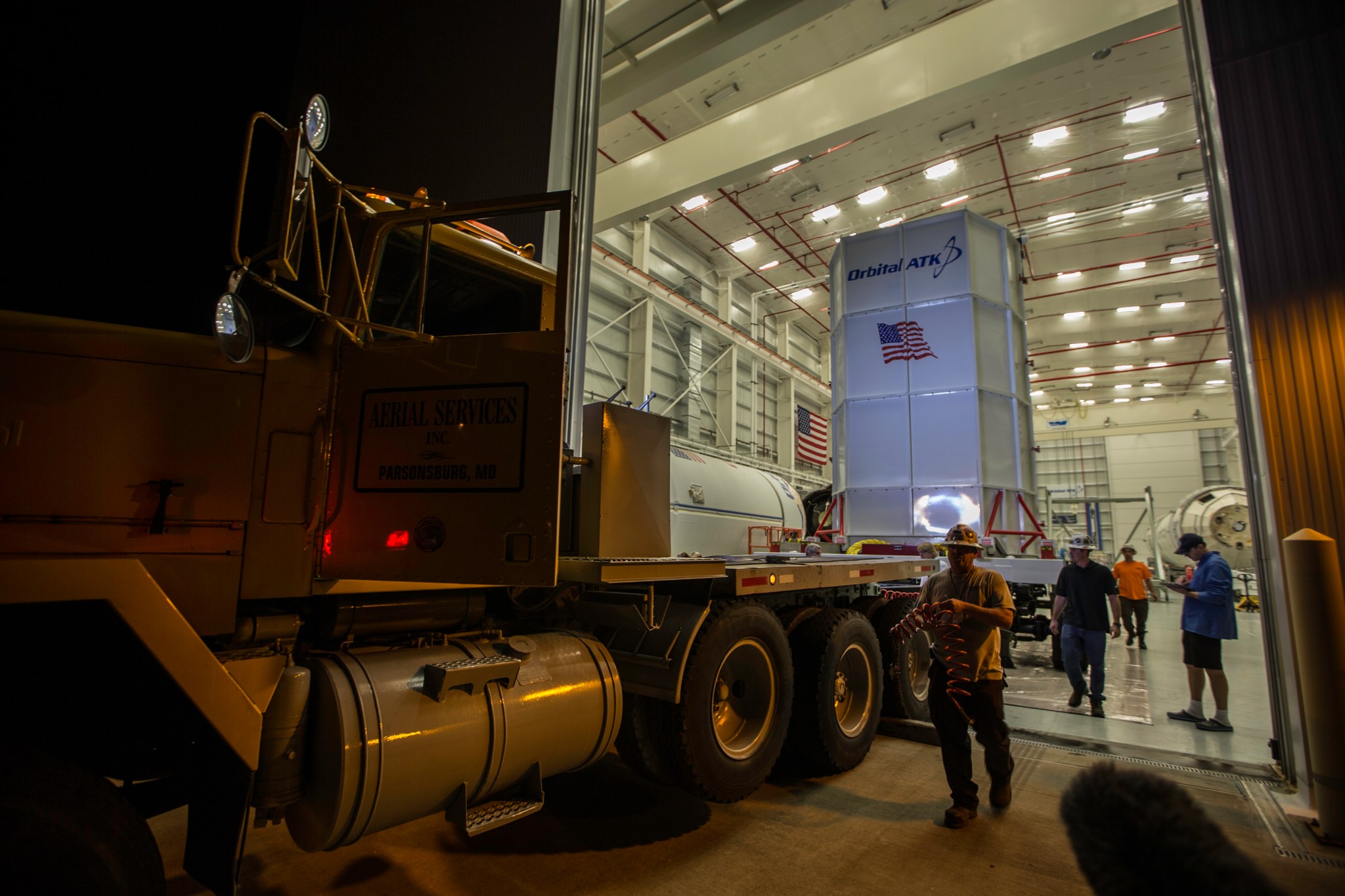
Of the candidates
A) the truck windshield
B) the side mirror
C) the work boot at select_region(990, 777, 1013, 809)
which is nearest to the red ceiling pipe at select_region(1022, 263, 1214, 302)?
the work boot at select_region(990, 777, 1013, 809)

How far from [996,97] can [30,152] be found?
13403mm

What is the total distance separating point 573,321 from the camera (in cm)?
622

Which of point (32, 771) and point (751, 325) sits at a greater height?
point (751, 325)

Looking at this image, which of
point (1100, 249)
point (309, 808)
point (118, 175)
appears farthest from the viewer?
point (1100, 249)

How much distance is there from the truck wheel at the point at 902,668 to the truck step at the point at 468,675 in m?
3.84

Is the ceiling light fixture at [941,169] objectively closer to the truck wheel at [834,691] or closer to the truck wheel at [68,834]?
the truck wheel at [834,691]

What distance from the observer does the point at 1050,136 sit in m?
13.0

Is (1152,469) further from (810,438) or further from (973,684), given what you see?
(973,684)

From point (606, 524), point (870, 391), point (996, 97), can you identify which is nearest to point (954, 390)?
point (870, 391)

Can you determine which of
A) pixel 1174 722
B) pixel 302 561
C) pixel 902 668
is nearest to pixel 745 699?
pixel 902 668

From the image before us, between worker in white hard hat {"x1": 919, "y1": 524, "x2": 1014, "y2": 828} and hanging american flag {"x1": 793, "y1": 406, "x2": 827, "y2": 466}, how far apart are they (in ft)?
48.1

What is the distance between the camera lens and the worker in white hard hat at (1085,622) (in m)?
6.41

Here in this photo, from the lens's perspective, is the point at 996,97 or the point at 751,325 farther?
the point at 751,325

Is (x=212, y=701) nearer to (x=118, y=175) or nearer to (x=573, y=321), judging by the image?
(x=118, y=175)
